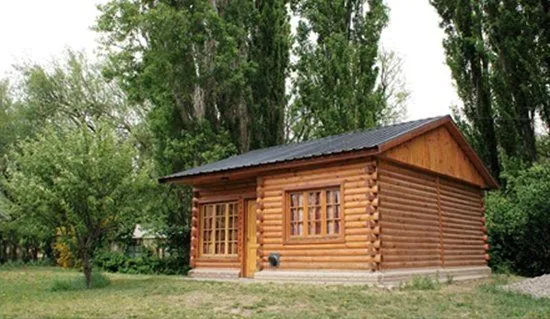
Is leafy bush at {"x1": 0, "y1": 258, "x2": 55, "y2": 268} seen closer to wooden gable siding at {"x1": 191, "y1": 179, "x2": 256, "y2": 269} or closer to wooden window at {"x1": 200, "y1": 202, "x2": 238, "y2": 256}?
wooden gable siding at {"x1": 191, "y1": 179, "x2": 256, "y2": 269}

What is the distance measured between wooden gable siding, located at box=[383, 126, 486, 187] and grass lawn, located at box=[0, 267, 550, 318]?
3081 mm

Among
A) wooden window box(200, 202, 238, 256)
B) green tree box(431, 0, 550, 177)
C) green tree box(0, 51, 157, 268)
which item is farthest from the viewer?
green tree box(0, 51, 157, 268)

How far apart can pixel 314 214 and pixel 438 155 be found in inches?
159

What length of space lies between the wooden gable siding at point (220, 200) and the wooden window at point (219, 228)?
0.16m

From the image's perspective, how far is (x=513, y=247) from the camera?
18578 millimetres

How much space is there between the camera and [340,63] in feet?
69.7

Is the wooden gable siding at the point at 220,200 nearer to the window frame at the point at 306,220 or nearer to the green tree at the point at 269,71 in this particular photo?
the window frame at the point at 306,220

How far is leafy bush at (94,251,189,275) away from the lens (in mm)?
19344

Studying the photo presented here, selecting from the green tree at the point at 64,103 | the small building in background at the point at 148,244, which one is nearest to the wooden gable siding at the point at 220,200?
the small building in background at the point at 148,244

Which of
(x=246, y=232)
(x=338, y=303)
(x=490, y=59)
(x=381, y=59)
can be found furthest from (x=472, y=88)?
(x=338, y=303)

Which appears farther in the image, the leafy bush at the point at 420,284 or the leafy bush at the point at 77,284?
the leafy bush at the point at 77,284

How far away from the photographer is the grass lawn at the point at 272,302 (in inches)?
313

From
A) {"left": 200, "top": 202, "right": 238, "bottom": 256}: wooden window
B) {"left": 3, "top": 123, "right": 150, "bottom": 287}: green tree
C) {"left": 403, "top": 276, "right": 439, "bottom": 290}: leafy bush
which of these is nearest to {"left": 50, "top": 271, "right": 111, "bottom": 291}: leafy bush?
{"left": 3, "top": 123, "right": 150, "bottom": 287}: green tree

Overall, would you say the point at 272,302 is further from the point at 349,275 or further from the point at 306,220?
the point at 306,220
